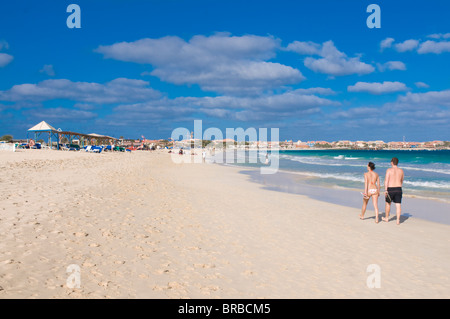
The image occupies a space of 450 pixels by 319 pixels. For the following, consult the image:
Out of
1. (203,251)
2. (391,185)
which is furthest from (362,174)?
(203,251)

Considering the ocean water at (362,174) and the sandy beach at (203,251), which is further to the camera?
the ocean water at (362,174)

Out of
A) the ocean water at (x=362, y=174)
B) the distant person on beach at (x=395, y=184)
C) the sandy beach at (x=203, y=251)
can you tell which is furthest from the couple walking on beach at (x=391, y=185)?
the ocean water at (x=362, y=174)

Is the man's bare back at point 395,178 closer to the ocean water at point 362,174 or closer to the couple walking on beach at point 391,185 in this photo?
the couple walking on beach at point 391,185

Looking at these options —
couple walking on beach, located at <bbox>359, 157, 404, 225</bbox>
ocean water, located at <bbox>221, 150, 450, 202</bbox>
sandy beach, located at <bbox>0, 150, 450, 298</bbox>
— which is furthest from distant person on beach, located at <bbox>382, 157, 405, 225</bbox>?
ocean water, located at <bbox>221, 150, 450, 202</bbox>

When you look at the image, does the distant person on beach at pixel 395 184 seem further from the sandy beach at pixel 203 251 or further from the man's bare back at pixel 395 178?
the sandy beach at pixel 203 251

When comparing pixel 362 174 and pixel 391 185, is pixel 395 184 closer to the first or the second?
pixel 391 185

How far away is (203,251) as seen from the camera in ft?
17.2

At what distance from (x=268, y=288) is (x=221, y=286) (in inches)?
25.7

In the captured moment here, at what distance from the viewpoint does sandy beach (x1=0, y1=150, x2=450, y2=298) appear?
3848 millimetres

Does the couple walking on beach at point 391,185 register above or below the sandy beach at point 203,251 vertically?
above

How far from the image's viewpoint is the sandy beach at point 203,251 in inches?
151

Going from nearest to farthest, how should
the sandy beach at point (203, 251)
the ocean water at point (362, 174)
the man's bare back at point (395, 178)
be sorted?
the sandy beach at point (203, 251), the man's bare back at point (395, 178), the ocean water at point (362, 174)

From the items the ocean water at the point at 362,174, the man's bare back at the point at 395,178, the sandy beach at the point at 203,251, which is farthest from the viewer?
the ocean water at the point at 362,174
